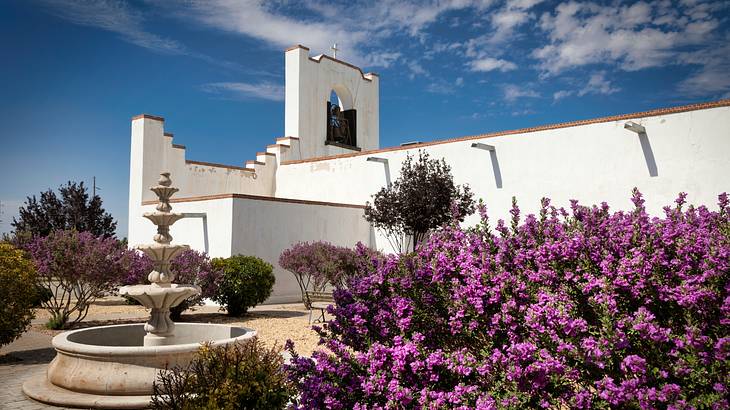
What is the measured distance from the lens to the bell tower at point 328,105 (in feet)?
85.3

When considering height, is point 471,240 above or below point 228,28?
below

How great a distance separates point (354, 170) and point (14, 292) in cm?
1518

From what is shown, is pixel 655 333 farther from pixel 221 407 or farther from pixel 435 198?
pixel 435 198

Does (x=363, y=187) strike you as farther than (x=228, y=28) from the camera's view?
Yes

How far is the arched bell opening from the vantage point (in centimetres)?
2812

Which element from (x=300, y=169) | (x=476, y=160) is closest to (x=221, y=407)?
(x=476, y=160)

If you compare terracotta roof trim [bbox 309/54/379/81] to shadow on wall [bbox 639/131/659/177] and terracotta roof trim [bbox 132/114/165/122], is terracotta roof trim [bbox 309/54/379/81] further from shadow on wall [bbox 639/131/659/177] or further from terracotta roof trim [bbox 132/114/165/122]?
shadow on wall [bbox 639/131/659/177]

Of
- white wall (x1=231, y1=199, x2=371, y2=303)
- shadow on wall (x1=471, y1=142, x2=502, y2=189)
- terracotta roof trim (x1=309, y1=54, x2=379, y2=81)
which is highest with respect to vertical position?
terracotta roof trim (x1=309, y1=54, x2=379, y2=81)

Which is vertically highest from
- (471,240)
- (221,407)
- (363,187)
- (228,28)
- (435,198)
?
(228,28)

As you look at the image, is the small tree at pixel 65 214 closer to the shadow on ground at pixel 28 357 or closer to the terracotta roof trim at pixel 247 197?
the terracotta roof trim at pixel 247 197

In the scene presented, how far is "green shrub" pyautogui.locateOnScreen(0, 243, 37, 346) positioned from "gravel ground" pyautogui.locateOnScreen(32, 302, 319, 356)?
349cm

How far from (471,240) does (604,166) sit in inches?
566

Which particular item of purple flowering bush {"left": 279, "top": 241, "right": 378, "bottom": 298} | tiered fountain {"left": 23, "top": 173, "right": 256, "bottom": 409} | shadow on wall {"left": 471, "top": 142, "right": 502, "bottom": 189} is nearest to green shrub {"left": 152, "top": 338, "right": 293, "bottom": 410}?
tiered fountain {"left": 23, "top": 173, "right": 256, "bottom": 409}

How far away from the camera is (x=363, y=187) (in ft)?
75.5
